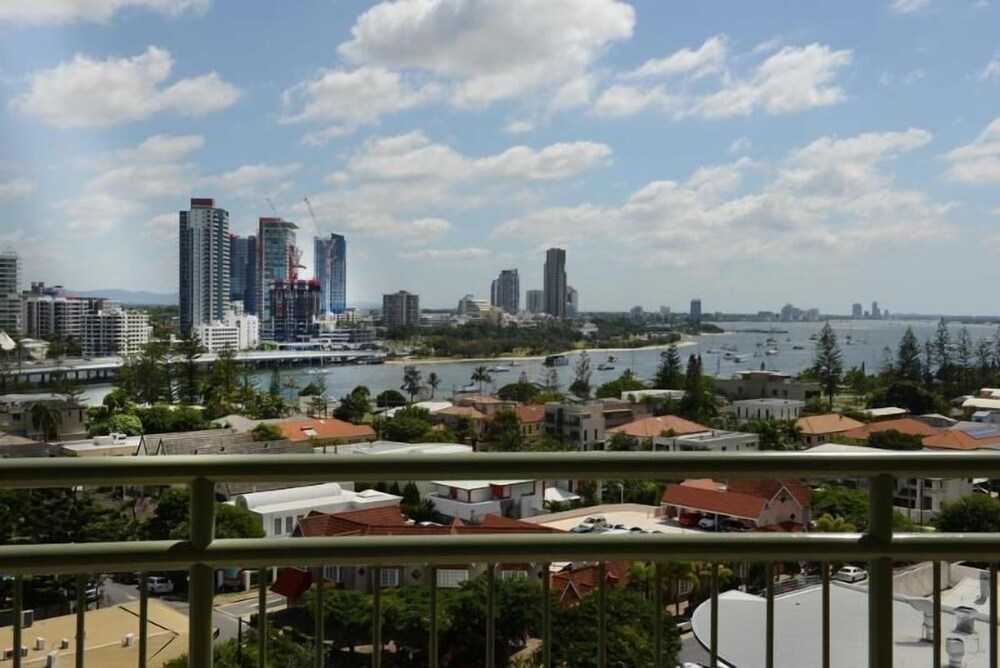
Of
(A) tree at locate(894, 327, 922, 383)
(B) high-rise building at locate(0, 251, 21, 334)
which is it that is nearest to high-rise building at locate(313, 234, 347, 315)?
(B) high-rise building at locate(0, 251, 21, 334)

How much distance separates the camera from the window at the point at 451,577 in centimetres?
122

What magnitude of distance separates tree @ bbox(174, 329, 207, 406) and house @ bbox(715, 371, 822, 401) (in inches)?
667

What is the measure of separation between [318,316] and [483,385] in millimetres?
11670

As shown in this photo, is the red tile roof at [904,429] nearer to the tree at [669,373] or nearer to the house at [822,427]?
the house at [822,427]

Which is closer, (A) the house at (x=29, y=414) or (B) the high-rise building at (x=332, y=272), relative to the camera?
Result: (A) the house at (x=29, y=414)

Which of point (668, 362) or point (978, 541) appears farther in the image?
point (668, 362)

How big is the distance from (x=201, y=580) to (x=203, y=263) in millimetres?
36809

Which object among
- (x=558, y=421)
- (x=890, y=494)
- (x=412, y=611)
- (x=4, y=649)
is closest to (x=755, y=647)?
(x=890, y=494)

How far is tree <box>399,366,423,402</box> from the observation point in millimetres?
30328

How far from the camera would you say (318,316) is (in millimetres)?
40969

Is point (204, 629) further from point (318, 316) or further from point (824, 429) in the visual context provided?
point (318, 316)

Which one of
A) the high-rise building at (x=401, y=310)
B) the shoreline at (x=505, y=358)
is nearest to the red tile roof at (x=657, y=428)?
the shoreline at (x=505, y=358)

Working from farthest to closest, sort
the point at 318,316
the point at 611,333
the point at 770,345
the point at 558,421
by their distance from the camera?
the point at 318,316, the point at 611,333, the point at 770,345, the point at 558,421

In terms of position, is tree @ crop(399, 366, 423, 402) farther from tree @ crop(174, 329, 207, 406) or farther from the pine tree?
the pine tree
